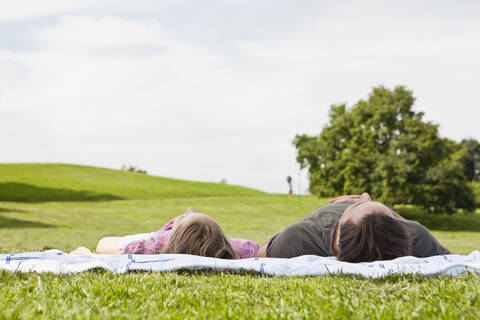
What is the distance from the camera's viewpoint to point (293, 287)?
11.4 feet

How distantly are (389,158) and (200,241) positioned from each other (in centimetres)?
2333

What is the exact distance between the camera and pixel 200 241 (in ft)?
16.0

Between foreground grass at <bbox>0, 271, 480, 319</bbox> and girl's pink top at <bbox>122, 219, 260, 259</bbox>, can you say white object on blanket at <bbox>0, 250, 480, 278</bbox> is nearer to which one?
foreground grass at <bbox>0, 271, 480, 319</bbox>

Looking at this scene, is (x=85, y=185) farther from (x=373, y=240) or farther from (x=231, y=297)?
(x=231, y=297)

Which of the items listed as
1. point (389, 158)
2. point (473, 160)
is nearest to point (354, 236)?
point (389, 158)

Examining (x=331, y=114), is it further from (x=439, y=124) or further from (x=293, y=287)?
(x=293, y=287)

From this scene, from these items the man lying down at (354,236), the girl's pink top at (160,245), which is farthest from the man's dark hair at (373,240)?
the girl's pink top at (160,245)

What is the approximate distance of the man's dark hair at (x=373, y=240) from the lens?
470cm

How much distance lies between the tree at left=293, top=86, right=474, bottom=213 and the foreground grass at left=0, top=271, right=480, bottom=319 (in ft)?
76.8

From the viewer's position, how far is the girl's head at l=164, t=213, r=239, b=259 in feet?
15.8

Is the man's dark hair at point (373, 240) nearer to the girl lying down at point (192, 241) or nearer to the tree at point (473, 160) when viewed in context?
the girl lying down at point (192, 241)

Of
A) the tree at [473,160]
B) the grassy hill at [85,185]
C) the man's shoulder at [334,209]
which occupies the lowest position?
the grassy hill at [85,185]

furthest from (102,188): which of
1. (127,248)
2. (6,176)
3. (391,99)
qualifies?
(127,248)

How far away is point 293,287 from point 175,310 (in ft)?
3.53
